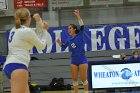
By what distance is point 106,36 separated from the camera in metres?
14.4

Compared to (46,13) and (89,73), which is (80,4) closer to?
(46,13)

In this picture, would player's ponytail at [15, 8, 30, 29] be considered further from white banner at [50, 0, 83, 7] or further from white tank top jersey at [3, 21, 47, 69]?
white banner at [50, 0, 83, 7]

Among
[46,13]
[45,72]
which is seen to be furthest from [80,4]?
[45,72]

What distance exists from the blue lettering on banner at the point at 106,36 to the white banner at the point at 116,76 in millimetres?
3160

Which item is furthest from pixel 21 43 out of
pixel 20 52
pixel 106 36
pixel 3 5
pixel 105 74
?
pixel 3 5

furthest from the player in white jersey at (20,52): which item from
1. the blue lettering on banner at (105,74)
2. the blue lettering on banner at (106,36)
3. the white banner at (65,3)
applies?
the white banner at (65,3)

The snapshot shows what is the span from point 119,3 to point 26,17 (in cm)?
1094

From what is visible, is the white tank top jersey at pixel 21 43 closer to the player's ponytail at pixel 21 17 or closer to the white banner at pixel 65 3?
the player's ponytail at pixel 21 17

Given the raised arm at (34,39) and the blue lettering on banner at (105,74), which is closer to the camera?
the raised arm at (34,39)

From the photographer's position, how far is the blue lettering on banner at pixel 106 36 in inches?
559

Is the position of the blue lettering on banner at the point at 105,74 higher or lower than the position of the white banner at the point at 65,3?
lower

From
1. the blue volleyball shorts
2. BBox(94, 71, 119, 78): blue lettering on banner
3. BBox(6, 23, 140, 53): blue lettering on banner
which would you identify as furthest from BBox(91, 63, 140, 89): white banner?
the blue volleyball shorts

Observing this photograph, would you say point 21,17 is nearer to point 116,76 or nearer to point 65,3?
point 116,76

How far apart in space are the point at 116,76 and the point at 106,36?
3.55 m
